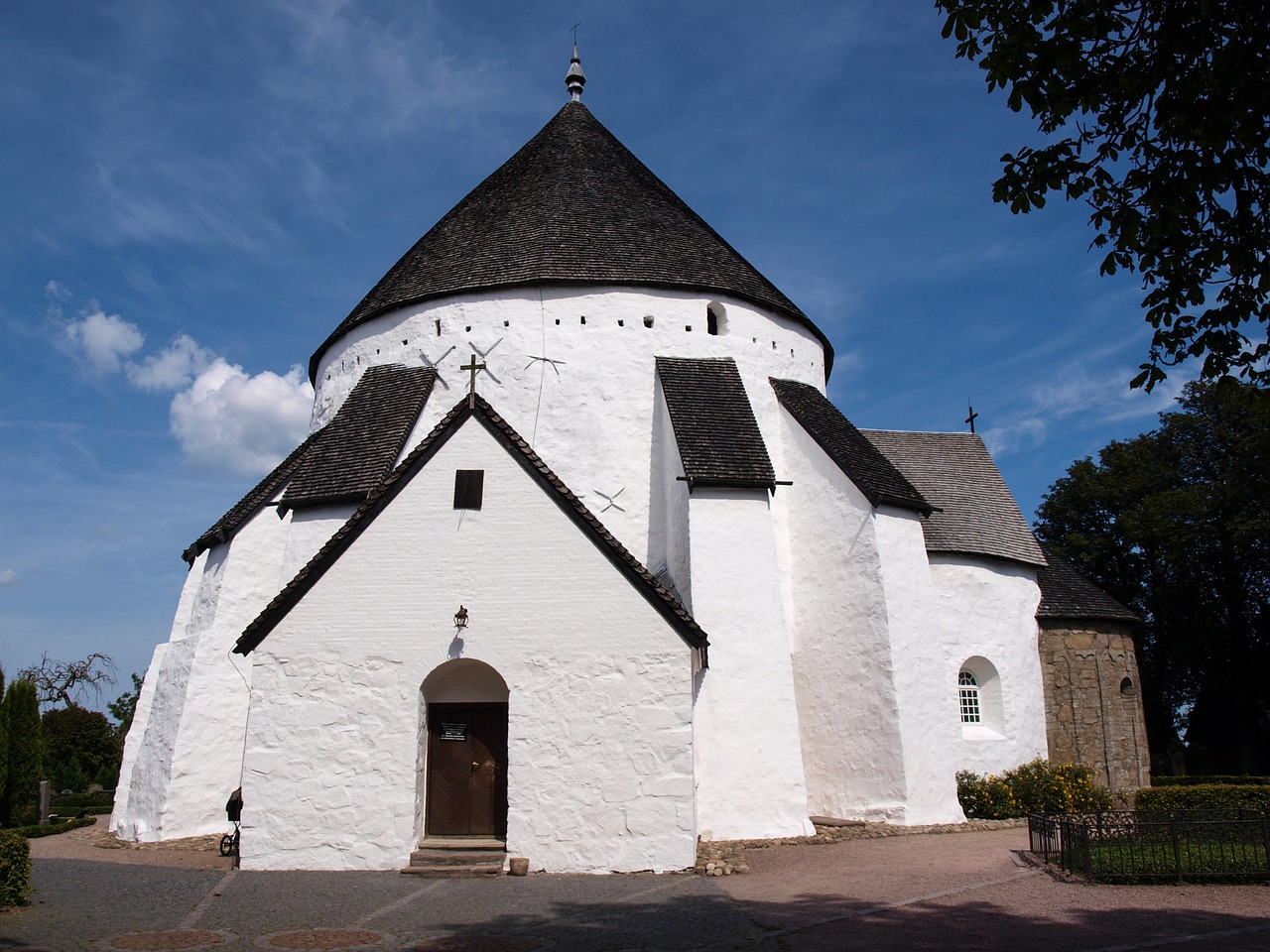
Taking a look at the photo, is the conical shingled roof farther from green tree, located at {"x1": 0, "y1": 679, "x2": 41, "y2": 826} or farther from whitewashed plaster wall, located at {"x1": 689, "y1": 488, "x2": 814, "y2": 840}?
green tree, located at {"x1": 0, "y1": 679, "x2": 41, "y2": 826}

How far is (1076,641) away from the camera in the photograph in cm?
2022

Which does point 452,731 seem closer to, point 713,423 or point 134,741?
point 713,423

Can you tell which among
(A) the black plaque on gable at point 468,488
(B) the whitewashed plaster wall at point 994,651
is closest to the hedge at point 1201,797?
(B) the whitewashed plaster wall at point 994,651

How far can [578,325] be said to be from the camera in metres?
17.3

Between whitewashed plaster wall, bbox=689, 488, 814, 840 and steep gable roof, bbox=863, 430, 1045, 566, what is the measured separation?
18.5 ft

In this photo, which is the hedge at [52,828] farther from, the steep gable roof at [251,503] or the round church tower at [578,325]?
the round church tower at [578,325]

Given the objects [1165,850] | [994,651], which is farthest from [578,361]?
[1165,850]

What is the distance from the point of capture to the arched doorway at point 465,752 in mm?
12141

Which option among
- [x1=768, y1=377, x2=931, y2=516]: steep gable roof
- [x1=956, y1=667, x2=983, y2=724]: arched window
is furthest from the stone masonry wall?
[x1=768, y1=377, x2=931, y2=516]: steep gable roof

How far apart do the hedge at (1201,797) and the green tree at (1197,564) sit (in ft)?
39.9

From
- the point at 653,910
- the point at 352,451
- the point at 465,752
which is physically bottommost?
the point at 653,910

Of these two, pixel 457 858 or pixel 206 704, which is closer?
pixel 457 858

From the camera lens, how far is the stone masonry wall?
19.6 metres

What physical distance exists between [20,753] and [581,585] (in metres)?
14.4
